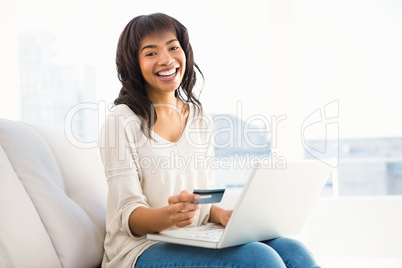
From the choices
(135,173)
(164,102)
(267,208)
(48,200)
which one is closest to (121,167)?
(135,173)

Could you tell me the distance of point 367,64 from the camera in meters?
3.60

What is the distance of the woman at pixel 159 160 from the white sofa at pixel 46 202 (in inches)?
3.9

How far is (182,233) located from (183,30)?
73 centimetres

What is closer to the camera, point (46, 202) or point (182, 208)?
point (182, 208)

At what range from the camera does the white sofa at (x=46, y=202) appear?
119 centimetres

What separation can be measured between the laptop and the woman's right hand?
42mm

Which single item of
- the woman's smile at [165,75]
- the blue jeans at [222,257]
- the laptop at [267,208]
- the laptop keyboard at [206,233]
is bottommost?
the blue jeans at [222,257]

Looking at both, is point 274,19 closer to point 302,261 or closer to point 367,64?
point 367,64

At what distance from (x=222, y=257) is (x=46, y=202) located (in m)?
0.55

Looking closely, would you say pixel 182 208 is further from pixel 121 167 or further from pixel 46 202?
pixel 46 202

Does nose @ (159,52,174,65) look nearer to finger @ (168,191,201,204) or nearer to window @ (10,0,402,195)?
finger @ (168,191,201,204)

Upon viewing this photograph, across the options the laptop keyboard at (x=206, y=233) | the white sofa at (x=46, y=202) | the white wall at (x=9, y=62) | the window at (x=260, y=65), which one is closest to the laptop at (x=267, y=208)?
the laptop keyboard at (x=206, y=233)

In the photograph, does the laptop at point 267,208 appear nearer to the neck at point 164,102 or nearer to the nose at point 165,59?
the neck at point 164,102

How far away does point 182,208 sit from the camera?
111 centimetres
